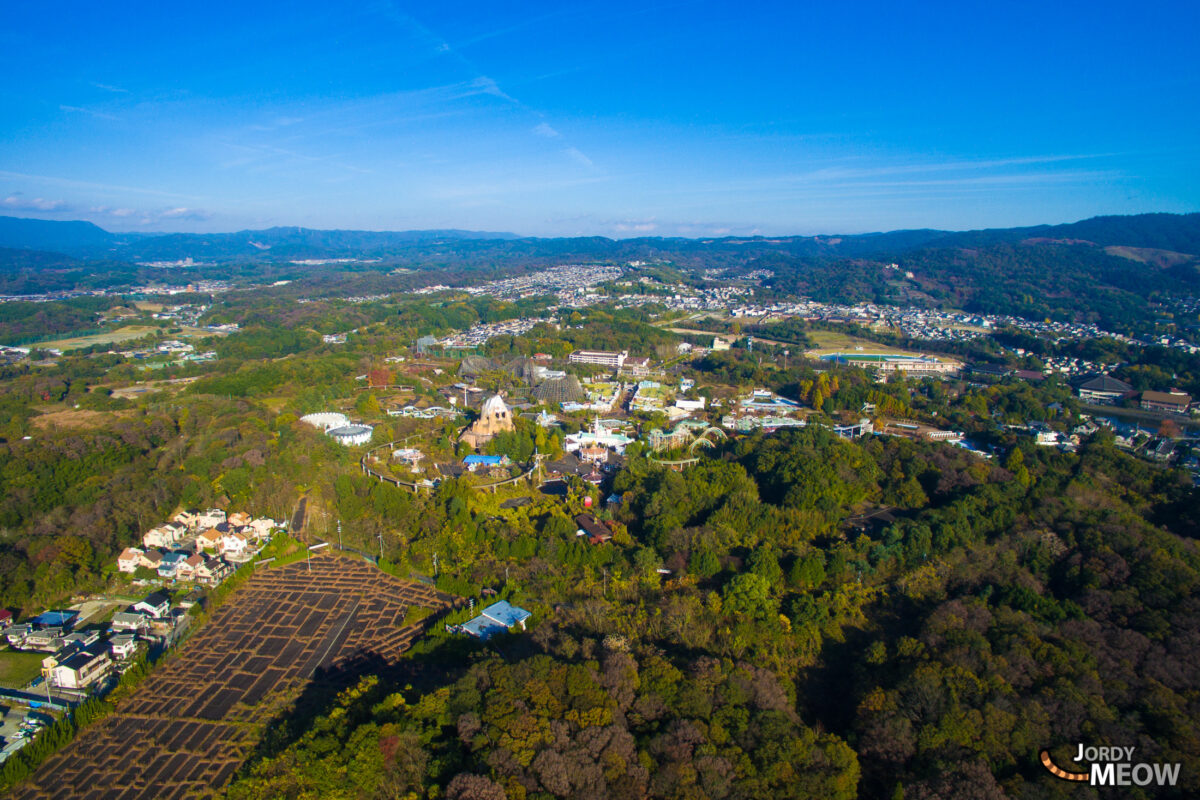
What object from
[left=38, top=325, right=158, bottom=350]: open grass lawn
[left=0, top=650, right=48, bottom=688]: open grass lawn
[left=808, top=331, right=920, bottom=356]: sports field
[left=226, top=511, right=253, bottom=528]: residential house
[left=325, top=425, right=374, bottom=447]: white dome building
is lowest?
[left=0, top=650, right=48, bottom=688]: open grass lawn

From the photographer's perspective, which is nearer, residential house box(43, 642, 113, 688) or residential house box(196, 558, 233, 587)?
residential house box(43, 642, 113, 688)

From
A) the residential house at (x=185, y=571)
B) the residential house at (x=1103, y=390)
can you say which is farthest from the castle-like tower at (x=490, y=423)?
the residential house at (x=1103, y=390)

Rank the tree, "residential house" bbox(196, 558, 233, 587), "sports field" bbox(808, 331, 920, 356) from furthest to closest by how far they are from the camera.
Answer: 1. "sports field" bbox(808, 331, 920, 356)
2. "residential house" bbox(196, 558, 233, 587)
3. the tree

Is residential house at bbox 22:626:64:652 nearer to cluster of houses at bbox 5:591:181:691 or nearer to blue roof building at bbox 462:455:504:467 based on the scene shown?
cluster of houses at bbox 5:591:181:691

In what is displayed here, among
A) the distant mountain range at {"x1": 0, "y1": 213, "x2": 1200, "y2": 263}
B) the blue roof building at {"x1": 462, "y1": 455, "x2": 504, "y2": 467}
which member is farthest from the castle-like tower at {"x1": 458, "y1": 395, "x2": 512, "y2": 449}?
the distant mountain range at {"x1": 0, "y1": 213, "x2": 1200, "y2": 263}

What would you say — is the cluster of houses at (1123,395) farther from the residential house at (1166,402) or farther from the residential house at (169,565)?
the residential house at (169,565)

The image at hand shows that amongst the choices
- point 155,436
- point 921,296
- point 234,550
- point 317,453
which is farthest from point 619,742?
point 921,296

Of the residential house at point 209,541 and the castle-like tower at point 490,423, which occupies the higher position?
the castle-like tower at point 490,423
